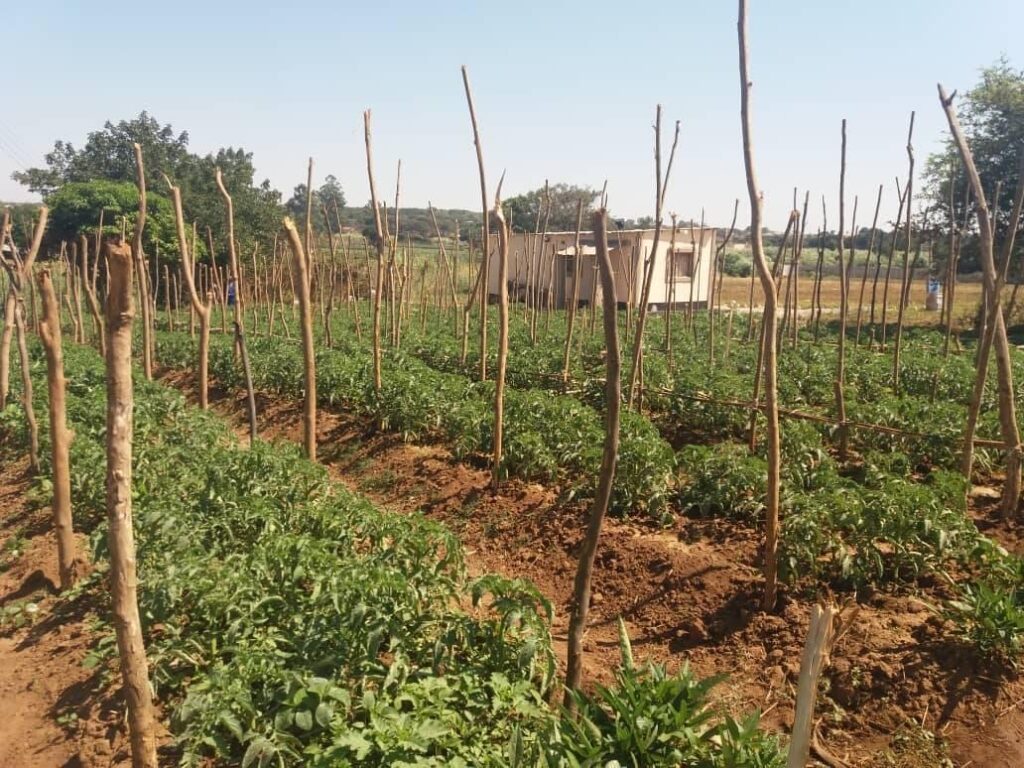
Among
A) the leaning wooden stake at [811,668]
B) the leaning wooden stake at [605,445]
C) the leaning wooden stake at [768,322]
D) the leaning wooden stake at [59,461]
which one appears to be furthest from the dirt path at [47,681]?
the leaning wooden stake at [768,322]

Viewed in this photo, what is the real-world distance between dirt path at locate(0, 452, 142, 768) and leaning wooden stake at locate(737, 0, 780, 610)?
12.2 feet

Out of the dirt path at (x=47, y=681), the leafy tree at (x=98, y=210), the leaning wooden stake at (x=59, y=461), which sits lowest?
the dirt path at (x=47, y=681)

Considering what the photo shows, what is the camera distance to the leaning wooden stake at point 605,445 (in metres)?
3.18

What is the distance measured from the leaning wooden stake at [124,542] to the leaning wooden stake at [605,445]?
70.9 inches

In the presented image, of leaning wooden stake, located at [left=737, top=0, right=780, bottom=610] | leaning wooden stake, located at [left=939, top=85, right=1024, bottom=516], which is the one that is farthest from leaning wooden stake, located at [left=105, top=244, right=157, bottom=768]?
leaning wooden stake, located at [left=939, top=85, right=1024, bottom=516]

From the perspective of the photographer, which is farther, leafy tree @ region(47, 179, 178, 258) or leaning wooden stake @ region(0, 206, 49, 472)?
leafy tree @ region(47, 179, 178, 258)

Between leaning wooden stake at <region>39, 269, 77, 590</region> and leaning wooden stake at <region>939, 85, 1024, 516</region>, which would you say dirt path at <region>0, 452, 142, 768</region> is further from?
leaning wooden stake at <region>939, 85, 1024, 516</region>

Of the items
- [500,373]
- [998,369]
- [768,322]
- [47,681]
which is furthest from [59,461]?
[998,369]

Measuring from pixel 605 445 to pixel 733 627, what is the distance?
215cm

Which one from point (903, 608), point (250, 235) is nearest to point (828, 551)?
point (903, 608)

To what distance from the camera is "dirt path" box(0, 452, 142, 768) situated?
341cm

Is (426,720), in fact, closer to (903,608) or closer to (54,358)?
(903,608)

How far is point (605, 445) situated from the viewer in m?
3.25

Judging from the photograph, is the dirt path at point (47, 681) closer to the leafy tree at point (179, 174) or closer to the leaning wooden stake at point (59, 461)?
the leaning wooden stake at point (59, 461)
